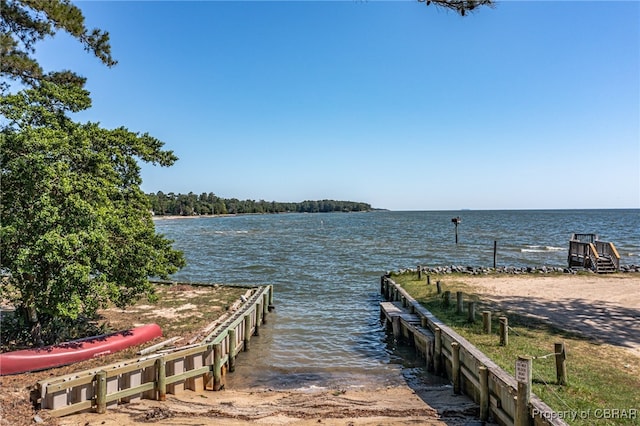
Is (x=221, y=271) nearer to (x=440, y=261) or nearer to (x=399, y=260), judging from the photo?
(x=399, y=260)

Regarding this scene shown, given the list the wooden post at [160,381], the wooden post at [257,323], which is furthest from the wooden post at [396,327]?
the wooden post at [160,381]

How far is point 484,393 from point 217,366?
7055 mm

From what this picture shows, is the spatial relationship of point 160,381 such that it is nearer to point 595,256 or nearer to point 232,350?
point 232,350

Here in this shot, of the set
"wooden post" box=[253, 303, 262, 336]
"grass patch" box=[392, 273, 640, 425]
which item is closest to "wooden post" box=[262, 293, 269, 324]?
"wooden post" box=[253, 303, 262, 336]

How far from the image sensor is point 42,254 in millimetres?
10430

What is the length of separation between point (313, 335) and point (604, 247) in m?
22.0

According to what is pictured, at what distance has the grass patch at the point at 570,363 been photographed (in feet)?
26.1

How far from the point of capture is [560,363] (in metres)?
8.84

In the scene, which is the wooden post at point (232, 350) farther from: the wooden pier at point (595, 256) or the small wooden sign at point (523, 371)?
the wooden pier at point (595, 256)

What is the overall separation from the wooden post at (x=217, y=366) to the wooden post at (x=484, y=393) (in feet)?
22.7

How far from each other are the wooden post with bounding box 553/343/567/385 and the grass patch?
15cm

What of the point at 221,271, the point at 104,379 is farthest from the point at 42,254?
the point at 221,271

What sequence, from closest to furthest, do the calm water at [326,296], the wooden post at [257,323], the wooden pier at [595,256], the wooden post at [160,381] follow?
1. the wooden post at [160,381]
2. the calm water at [326,296]
3. the wooden post at [257,323]
4. the wooden pier at [595,256]

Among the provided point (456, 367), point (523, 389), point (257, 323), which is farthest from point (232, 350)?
point (523, 389)
